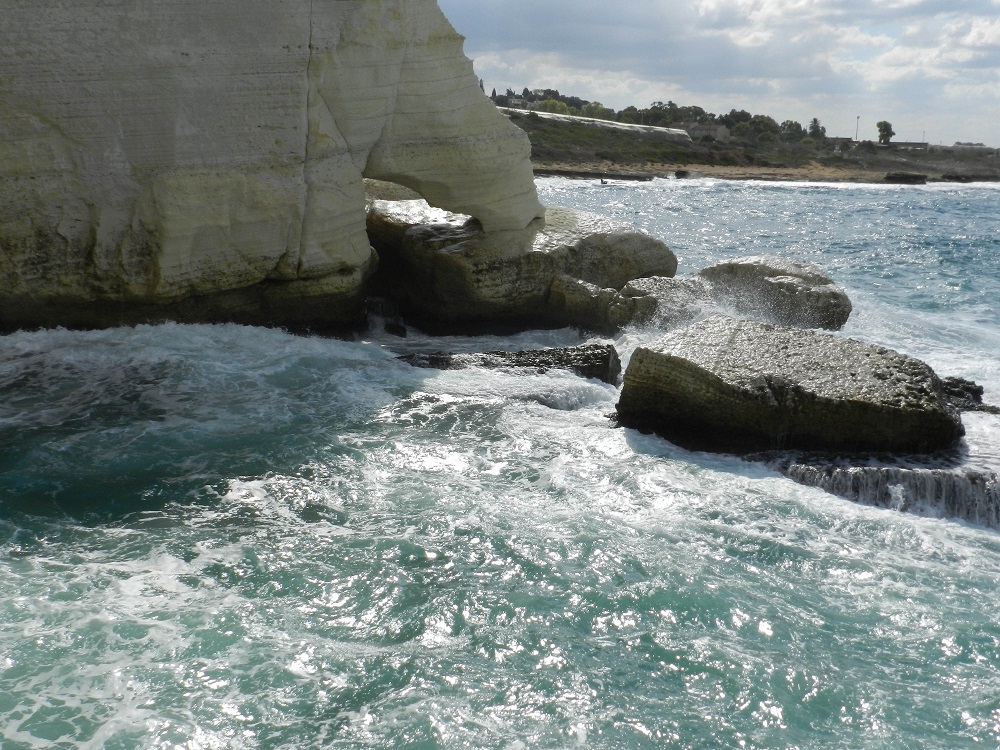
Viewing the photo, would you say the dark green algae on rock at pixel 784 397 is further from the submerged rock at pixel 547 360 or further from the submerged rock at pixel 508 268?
the submerged rock at pixel 508 268

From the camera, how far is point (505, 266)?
489 inches

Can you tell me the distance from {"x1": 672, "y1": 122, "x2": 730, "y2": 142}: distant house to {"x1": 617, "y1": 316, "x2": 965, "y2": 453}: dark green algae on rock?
70.9m

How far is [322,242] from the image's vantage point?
11633 mm

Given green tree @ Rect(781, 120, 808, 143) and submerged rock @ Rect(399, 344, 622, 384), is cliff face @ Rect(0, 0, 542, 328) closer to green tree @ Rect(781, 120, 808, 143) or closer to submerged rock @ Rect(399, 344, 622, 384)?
submerged rock @ Rect(399, 344, 622, 384)

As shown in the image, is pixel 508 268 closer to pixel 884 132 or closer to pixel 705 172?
pixel 705 172

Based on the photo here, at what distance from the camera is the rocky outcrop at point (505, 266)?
12.4 metres

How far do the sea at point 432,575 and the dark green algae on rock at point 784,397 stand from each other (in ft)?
1.21

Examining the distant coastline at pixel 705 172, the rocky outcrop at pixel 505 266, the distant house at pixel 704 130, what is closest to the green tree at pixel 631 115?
the distant house at pixel 704 130

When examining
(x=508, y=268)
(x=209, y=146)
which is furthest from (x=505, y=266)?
(x=209, y=146)

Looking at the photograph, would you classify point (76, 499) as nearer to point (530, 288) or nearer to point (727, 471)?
point (727, 471)

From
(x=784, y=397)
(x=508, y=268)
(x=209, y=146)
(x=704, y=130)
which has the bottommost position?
(x=784, y=397)

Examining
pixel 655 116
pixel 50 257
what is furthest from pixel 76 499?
pixel 655 116

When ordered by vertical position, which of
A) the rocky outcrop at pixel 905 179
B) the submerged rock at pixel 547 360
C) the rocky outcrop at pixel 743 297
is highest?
the rocky outcrop at pixel 905 179

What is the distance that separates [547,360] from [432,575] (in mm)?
4819
